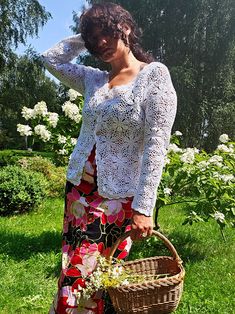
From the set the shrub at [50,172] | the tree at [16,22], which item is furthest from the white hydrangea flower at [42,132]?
the tree at [16,22]

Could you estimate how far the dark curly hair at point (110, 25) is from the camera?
2002 mm

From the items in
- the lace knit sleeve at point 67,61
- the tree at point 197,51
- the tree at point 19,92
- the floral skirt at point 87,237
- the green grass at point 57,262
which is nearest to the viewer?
the floral skirt at point 87,237

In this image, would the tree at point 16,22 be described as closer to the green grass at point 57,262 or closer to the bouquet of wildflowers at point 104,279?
the green grass at point 57,262

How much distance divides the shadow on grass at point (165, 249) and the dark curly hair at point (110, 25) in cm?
274

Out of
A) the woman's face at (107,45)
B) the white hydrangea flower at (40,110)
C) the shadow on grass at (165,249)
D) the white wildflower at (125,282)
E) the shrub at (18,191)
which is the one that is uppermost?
the woman's face at (107,45)

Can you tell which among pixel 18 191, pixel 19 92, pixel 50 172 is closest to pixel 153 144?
pixel 18 191

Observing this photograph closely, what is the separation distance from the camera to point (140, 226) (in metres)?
1.81

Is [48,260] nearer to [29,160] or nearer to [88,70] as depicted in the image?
[88,70]

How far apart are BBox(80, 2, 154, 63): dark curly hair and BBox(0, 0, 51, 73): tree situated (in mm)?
14373

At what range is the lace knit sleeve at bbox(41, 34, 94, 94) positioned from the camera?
233 cm

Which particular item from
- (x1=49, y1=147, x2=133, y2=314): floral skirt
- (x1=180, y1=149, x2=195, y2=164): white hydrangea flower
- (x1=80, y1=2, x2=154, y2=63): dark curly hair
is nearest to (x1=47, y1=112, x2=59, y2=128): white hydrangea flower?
(x1=180, y1=149, x2=195, y2=164): white hydrangea flower

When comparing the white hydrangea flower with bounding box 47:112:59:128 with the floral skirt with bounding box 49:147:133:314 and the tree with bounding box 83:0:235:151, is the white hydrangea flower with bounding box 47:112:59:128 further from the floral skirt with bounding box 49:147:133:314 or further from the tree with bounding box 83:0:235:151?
the tree with bounding box 83:0:235:151

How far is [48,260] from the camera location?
174 inches

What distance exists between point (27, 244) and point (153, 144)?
11.2ft
